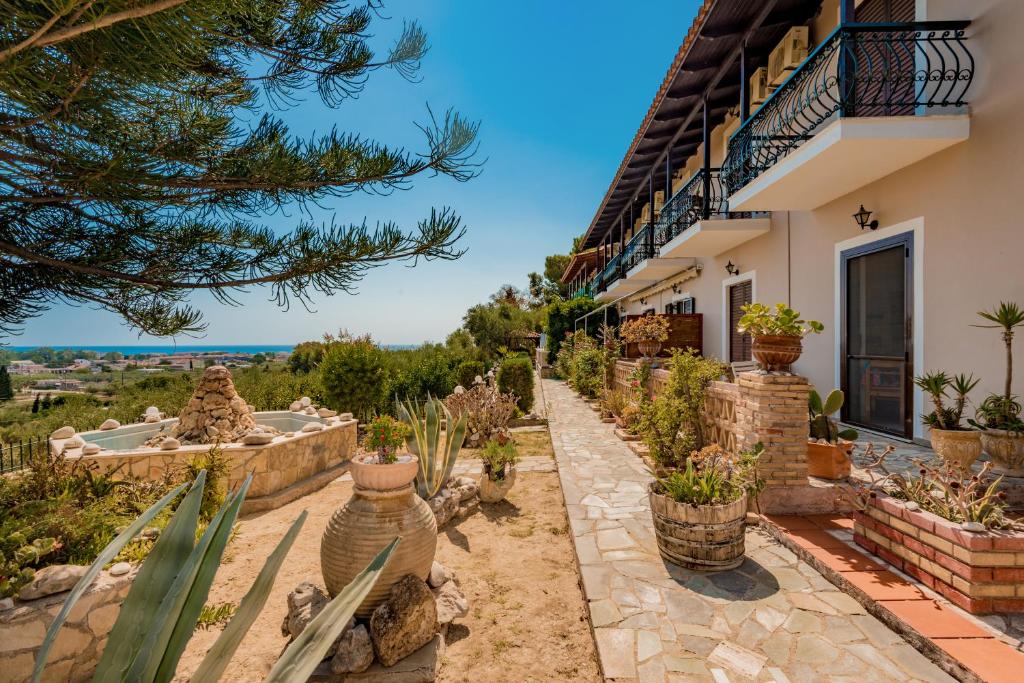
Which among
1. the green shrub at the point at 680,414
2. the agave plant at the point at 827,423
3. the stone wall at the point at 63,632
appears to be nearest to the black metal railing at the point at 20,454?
the stone wall at the point at 63,632

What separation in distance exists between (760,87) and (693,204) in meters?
2.43

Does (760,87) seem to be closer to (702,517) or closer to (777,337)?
(777,337)

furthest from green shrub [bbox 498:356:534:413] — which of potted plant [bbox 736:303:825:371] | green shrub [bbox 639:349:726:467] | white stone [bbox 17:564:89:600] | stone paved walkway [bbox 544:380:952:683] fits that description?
white stone [bbox 17:564:89:600]

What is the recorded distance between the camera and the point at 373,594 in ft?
9.52

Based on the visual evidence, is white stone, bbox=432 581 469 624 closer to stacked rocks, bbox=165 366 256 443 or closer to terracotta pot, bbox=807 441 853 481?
terracotta pot, bbox=807 441 853 481

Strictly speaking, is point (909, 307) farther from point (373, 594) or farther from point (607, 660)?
point (373, 594)

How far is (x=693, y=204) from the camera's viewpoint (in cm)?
1002

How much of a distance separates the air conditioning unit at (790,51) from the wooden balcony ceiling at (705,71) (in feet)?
0.96

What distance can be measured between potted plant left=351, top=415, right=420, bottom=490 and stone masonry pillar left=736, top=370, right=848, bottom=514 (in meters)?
3.14

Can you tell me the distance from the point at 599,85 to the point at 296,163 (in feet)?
45.6

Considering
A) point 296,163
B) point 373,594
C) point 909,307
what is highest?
point 296,163

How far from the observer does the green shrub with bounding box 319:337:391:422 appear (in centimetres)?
1005

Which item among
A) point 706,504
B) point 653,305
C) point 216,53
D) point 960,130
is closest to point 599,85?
point 653,305

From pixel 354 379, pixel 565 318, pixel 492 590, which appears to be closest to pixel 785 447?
pixel 492 590
